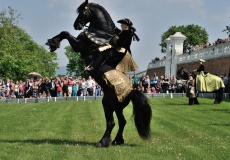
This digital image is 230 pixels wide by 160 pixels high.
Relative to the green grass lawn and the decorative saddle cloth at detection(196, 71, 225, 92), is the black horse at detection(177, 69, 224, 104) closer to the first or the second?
the decorative saddle cloth at detection(196, 71, 225, 92)

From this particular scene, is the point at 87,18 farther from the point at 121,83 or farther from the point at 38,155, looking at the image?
the point at 38,155

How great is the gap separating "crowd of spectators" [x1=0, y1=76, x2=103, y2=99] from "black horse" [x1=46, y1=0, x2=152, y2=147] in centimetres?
2478

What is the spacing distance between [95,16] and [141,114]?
238 centimetres

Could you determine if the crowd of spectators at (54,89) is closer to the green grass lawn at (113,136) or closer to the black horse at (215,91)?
the black horse at (215,91)

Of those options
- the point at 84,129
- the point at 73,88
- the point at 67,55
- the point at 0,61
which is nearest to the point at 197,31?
the point at 67,55

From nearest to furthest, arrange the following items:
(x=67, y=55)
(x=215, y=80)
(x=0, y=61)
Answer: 1. (x=215, y=80)
2. (x=0, y=61)
3. (x=67, y=55)

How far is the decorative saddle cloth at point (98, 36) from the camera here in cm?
1002

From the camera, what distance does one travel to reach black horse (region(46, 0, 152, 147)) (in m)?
9.86

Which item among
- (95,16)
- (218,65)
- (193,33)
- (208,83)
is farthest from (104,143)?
(193,33)

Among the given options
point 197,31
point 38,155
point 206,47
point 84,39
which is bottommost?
point 38,155

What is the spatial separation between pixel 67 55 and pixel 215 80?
4423 inches

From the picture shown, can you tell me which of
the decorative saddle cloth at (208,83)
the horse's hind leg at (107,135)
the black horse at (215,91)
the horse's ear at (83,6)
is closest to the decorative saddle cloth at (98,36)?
the horse's ear at (83,6)

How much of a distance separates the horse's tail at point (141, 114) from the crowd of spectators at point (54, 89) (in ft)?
83.3

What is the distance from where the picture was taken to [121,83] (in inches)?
392
